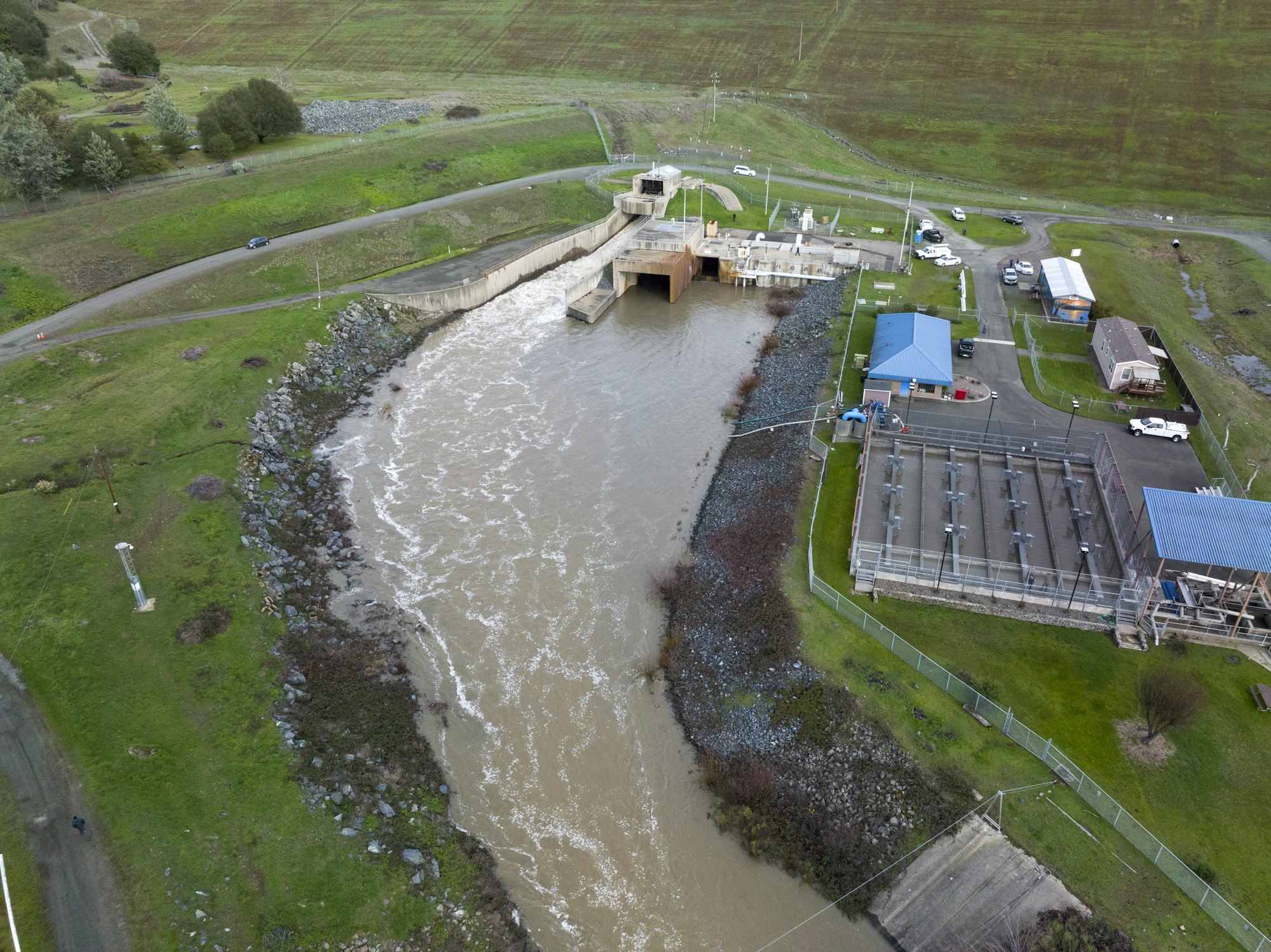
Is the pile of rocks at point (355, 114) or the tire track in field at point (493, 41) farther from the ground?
the tire track in field at point (493, 41)

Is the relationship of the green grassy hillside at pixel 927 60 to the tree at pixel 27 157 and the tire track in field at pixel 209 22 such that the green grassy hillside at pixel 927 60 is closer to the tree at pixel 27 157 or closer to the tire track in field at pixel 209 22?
the tire track in field at pixel 209 22

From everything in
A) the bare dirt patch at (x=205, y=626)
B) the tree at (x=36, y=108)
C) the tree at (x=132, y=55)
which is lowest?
the bare dirt patch at (x=205, y=626)

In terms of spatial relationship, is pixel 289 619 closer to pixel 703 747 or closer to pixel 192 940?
pixel 192 940

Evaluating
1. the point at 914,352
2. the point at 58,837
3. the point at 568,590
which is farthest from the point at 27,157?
the point at 914,352

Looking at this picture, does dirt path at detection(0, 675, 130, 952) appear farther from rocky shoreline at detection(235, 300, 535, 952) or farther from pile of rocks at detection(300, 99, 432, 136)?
pile of rocks at detection(300, 99, 432, 136)

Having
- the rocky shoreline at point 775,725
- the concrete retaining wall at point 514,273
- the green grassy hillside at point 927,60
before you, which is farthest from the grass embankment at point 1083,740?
the green grassy hillside at point 927,60

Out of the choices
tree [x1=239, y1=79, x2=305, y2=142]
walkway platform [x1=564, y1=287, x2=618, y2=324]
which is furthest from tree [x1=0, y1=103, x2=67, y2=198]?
walkway platform [x1=564, y1=287, x2=618, y2=324]

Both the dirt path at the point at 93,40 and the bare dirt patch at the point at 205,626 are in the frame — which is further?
the dirt path at the point at 93,40
